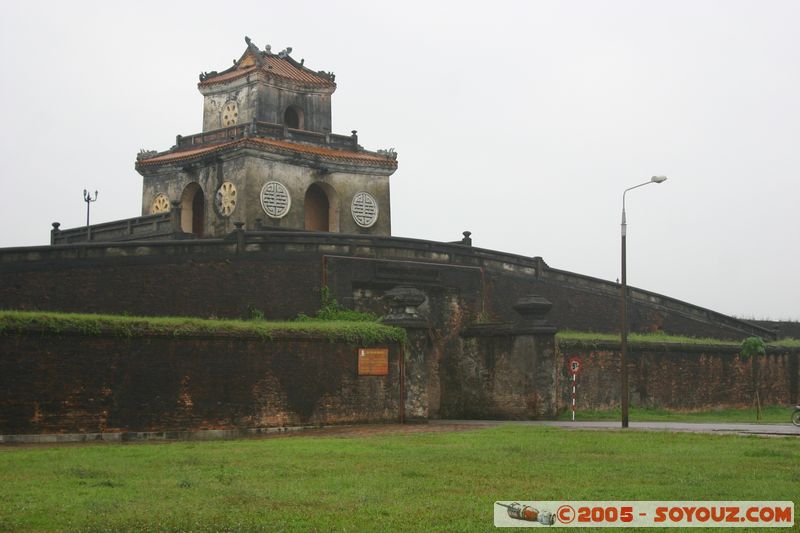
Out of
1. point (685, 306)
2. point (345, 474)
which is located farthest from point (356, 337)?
point (685, 306)

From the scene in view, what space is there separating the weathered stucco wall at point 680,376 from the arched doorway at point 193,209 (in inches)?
559

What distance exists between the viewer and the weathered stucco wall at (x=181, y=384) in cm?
1844

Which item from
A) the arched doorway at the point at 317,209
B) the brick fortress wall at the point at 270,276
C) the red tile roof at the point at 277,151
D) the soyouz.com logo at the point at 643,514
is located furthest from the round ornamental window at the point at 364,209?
the soyouz.com logo at the point at 643,514

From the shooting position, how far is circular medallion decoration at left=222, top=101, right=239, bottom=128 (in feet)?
122

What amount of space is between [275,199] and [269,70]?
5.51 meters

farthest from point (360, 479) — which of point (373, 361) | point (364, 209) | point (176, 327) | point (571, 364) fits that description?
point (364, 209)

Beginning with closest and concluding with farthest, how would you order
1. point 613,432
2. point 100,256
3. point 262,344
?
point 613,432 → point 262,344 → point 100,256

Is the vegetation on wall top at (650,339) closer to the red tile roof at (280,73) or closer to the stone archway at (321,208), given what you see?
the stone archway at (321,208)

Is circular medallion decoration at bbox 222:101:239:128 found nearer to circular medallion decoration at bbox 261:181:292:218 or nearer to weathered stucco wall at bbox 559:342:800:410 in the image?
circular medallion decoration at bbox 261:181:292:218

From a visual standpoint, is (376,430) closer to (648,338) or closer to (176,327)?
(176,327)

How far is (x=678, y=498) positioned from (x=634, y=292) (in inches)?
1037

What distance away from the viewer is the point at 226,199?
1344 inches

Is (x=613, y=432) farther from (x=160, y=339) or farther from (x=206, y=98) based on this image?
(x=206, y=98)

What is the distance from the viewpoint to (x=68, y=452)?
52.0 feet
